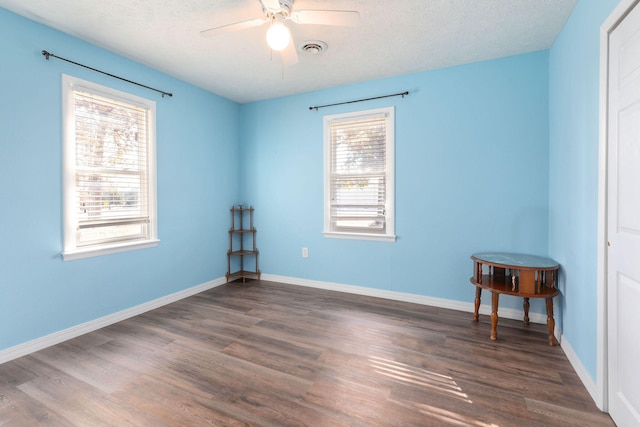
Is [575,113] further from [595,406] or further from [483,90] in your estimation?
[595,406]

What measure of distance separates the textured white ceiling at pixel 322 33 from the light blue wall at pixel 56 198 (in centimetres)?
16

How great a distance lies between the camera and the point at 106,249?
2807 mm

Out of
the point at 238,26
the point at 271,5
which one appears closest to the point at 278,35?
the point at 271,5

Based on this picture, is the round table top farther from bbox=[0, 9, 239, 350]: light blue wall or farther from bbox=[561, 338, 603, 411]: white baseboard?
bbox=[0, 9, 239, 350]: light blue wall

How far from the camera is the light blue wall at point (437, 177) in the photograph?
285cm

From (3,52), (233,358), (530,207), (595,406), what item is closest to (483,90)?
(530,207)

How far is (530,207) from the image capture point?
112 inches

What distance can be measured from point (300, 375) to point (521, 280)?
5.98 feet

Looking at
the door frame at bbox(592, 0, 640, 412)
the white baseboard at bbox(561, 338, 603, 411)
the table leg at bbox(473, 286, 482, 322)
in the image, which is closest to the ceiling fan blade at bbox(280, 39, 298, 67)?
the door frame at bbox(592, 0, 640, 412)

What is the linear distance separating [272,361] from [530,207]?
8.71 feet

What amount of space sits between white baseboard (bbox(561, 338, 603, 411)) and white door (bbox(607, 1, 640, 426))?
9 centimetres

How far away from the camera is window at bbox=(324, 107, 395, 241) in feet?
11.5

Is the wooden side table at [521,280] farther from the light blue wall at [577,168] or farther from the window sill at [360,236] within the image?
the window sill at [360,236]

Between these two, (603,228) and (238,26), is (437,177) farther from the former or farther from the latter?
(238,26)
